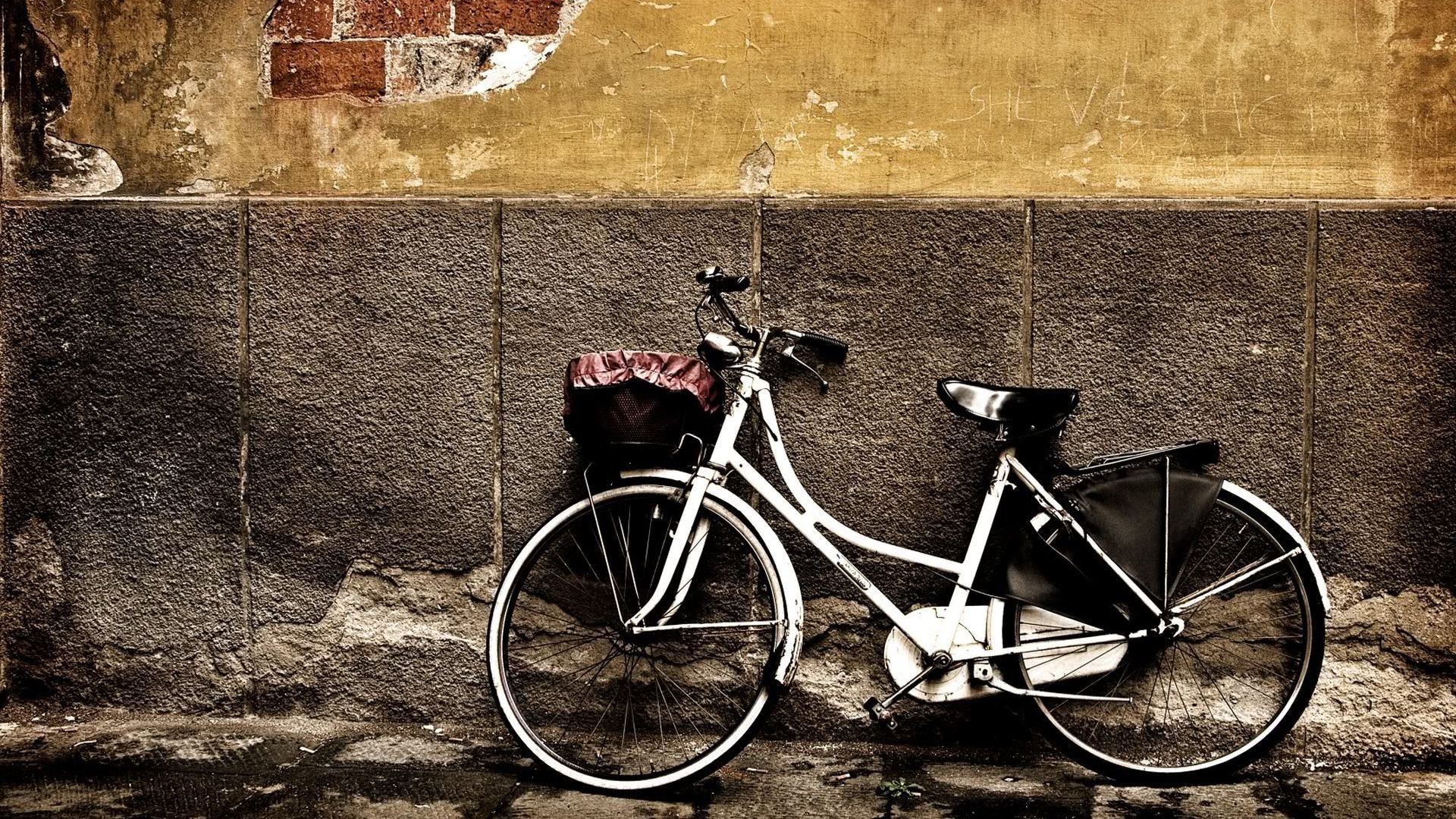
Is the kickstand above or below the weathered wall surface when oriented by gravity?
below

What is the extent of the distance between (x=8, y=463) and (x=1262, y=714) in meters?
4.32

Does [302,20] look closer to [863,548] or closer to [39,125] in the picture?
[39,125]

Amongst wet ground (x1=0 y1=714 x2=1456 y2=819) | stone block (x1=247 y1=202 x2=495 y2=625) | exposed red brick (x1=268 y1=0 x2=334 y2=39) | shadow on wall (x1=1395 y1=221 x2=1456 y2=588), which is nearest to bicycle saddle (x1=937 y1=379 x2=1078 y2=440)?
wet ground (x1=0 y1=714 x2=1456 y2=819)

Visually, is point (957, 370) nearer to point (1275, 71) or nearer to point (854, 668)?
point (854, 668)

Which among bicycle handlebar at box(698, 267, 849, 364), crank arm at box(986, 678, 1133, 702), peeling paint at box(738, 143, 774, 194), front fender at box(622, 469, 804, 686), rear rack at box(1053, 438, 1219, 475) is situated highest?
peeling paint at box(738, 143, 774, 194)

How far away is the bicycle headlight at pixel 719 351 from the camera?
Result: 3.31 meters

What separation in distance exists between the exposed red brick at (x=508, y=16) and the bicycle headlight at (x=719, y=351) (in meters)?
1.26

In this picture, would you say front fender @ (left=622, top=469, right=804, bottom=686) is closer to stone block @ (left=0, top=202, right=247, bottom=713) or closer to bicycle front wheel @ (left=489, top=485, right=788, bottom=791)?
bicycle front wheel @ (left=489, top=485, right=788, bottom=791)

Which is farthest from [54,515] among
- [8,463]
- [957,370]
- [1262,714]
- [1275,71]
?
[1275,71]

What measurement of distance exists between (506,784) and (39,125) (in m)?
2.79

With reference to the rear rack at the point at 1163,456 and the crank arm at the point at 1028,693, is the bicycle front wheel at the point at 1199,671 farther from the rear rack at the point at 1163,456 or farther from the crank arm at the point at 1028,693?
the rear rack at the point at 1163,456

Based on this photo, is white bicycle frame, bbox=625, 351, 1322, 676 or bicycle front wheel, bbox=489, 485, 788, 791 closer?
white bicycle frame, bbox=625, 351, 1322, 676

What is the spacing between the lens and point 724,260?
369cm

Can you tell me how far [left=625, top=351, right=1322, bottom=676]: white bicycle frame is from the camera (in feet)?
10.7
